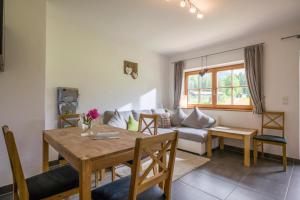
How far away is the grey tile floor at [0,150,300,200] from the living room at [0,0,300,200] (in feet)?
0.04

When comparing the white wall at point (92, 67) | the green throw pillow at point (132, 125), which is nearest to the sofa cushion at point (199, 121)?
the white wall at point (92, 67)

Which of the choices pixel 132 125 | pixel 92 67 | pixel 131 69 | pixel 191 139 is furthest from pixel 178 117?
pixel 92 67

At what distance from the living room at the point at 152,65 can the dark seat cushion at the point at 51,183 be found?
842 mm

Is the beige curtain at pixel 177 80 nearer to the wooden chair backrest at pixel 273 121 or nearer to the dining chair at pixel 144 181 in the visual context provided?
the wooden chair backrest at pixel 273 121

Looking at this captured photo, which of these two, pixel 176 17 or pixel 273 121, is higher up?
pixel 176 17

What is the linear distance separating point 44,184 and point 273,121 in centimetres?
364

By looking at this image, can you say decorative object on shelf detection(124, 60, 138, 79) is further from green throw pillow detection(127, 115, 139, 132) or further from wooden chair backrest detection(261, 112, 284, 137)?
wooden chair backrest detection(261, 112, 284, 137)

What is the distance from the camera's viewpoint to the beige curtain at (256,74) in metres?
3.21

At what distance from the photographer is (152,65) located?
177 inches

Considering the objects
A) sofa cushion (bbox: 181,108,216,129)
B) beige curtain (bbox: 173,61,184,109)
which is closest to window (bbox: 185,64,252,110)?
beige curtain (bbox: 173,61,184,109)

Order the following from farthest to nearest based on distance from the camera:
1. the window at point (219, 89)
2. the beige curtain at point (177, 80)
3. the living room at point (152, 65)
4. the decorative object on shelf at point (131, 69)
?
the beige curtain at point (177, 80), the decorative object on shelf at point (131, 69), the window at point (219, 89), the living room at point (152, 65)

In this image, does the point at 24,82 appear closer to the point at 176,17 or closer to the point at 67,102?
the point at 67,102

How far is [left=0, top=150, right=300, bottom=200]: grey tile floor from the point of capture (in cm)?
192

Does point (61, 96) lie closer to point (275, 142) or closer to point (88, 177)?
point (88, 177)
